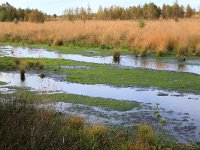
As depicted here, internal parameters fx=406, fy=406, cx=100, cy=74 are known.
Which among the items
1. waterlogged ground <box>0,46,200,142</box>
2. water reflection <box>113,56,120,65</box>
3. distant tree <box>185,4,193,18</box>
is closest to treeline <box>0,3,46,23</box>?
distant tree <box>185,4,193,18</box>

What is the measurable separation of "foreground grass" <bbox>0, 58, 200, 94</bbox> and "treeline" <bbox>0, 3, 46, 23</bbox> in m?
43.0

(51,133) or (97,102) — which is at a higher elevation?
(51,133)

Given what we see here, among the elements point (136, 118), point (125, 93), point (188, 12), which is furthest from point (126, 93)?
point (188, 12)

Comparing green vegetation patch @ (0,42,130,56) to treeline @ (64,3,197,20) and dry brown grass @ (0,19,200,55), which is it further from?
treeline @ (64,3,197,20)

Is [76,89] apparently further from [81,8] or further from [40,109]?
[81,8]

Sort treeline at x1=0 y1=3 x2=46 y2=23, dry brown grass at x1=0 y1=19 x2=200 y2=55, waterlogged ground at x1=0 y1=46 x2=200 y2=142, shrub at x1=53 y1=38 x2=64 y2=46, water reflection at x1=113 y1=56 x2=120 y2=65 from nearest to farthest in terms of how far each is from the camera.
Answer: waterlogged ground at x1=0 y1=46 x2=200 y2=142, water reflection at x1=113 y1=56 x2=120 y2=65, dry brown grass at x1=0 y1=19 x2=200 y2=55, shrub at x1=53 y1=38 x2=64 y2=46, treeline at x1=0 y1=3 x2=46 y2=23

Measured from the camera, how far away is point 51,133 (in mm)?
6266

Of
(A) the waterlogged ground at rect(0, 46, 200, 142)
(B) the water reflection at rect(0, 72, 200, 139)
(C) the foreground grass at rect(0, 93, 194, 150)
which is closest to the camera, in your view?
(C) the foreground grass at rect(0, 93, 194, 150)

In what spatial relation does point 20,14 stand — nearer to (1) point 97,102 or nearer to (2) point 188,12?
(2) point 188,12

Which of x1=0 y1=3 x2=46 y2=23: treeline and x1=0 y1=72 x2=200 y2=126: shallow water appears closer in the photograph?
x1=0 y1=72 x2=200 y2=126: shallow water

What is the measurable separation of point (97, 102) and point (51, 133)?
519 centimetres

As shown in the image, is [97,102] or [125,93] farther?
[125,93]

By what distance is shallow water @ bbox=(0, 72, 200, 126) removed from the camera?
11161 millimetres

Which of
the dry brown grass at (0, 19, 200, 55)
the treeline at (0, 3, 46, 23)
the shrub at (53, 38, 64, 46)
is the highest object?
the treeline at (0, 3, 46, 23)
